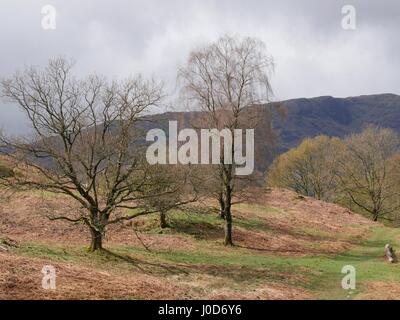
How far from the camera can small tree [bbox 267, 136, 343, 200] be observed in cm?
6775

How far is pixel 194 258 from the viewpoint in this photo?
24.7m

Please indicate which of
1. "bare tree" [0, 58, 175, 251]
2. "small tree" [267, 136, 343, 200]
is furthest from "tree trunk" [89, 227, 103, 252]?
"small tree" [267, 136, 343, 200]

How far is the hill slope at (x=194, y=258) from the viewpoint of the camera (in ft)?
52.4

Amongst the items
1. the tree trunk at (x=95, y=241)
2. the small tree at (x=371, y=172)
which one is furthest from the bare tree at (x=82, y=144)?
the small tree at (x=371, y=172)

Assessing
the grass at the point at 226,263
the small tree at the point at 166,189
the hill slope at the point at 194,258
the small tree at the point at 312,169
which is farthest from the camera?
the small tree at the point at 312,169

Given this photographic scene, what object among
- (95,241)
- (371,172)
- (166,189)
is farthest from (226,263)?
(371,172)

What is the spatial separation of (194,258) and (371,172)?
135ft

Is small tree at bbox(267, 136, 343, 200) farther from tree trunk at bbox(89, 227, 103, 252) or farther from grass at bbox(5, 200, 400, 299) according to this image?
tree trunk at bbox(89, 227, 103, 252)

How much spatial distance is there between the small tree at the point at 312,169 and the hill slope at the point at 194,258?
24.0m

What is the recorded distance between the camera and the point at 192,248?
91.9 ft

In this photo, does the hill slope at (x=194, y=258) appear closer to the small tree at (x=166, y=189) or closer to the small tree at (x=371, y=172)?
the small tree at (x=166, y=189)

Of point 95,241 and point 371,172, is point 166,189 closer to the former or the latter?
point 95,241

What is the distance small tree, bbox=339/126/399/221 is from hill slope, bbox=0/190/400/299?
16.4 metres
